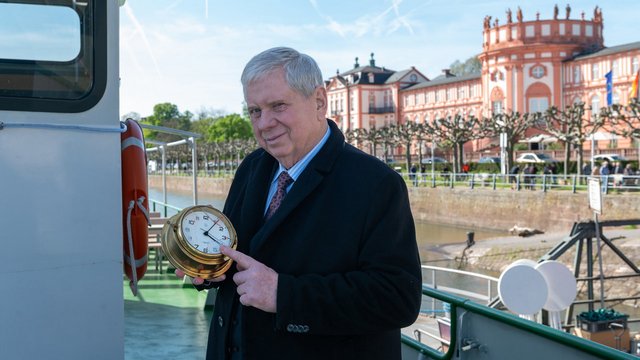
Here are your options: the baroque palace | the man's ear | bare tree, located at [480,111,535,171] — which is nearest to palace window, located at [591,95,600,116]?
the baroque palace

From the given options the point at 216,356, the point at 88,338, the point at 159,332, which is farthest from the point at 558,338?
the point at 159,332

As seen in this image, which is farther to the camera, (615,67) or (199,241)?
(615,67)

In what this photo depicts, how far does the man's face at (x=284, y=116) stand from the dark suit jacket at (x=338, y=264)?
74 mm

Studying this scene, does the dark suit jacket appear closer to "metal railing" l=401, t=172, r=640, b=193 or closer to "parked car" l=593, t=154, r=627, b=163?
"metal railing" l=401, t=172, r=640, b=193

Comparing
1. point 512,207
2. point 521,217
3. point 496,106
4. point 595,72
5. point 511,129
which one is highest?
point 595,72

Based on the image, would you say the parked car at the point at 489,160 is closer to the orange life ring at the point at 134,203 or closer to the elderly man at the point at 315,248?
the orange life ring at the point at 134,203

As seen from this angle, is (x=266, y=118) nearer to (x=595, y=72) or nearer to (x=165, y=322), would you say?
(x=165, y=322)

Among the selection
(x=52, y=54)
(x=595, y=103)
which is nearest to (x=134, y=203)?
(x=52, y=54)

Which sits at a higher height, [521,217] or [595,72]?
[595,72]

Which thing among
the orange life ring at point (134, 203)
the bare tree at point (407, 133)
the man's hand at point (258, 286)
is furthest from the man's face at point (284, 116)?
the bare tree at point (407, 133)

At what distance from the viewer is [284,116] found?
6.81 ft

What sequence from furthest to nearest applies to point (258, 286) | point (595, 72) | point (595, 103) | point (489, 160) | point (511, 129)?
point (595, 103), point (595, 72), point (489, 160), point (511, 129), point (258, 286)

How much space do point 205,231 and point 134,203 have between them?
0.78 metres

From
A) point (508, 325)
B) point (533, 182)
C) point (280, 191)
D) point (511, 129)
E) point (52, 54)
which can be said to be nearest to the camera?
point (280, 191)
